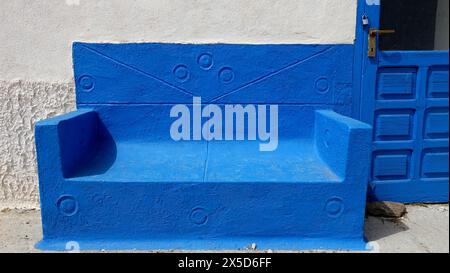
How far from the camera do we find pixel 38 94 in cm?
282

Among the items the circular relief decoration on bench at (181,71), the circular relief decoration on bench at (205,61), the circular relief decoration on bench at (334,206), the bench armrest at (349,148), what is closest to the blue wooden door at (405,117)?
the bench armrest at (349,148)

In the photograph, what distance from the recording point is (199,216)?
2.29 meters

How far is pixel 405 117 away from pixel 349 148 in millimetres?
931

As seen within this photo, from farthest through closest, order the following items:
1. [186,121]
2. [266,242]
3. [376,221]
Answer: [186,121] → [376,221] → [266,242]

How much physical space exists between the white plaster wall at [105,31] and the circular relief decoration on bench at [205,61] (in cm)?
11

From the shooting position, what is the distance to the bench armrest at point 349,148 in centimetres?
219

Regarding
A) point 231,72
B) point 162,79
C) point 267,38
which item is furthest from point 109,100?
point 267,38

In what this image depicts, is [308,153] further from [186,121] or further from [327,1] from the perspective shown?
[327,1]

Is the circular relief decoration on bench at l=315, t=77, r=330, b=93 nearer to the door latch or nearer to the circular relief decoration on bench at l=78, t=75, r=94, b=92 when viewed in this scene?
the door latch

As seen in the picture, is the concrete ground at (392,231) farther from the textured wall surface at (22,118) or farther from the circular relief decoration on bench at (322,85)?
the circular relief decoration on bench at (322,85)

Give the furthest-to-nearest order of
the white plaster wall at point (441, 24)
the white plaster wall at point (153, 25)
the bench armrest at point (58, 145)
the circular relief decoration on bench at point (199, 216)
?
the white plaster wall at point (153, 25), the white plaster wall at point (441, 24), the circular relief decoration on bench at point (199, 216), the bench armrest at point (58, 145)

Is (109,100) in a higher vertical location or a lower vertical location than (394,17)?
lower

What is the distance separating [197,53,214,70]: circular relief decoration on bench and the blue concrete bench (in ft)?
0.03

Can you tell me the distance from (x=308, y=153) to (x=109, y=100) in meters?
1.48
